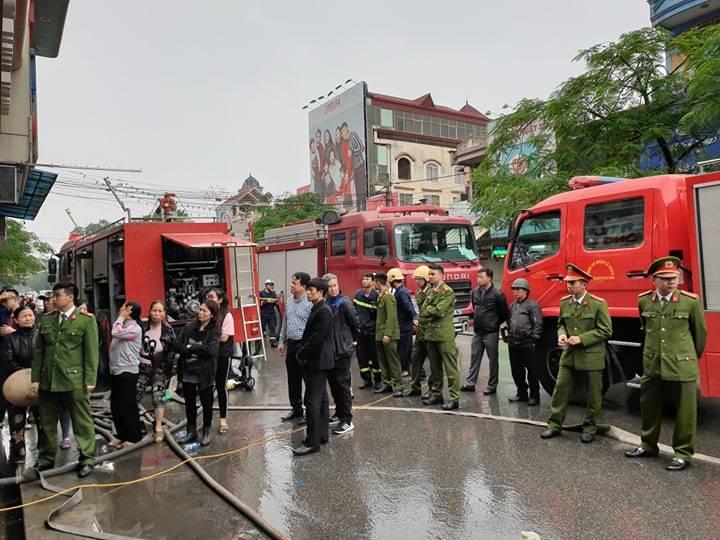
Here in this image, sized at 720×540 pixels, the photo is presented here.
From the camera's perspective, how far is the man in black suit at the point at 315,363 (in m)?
5.62

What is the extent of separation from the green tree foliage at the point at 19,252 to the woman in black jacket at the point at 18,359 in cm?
2160

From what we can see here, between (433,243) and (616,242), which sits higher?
(433,243)

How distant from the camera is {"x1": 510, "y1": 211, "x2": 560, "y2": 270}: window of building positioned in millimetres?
7082

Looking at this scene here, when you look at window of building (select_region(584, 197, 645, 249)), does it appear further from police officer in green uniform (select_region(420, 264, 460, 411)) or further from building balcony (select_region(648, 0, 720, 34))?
building balcony (select_region(648, 0, 720, 34))

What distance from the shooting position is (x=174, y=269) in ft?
32.1

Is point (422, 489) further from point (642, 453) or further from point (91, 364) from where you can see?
point (91, 364)

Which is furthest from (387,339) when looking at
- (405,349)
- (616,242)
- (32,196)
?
(32,196)

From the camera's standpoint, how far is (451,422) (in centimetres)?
643

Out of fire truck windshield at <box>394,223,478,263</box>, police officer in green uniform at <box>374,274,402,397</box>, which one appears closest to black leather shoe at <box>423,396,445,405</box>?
police officer in green uniform at <box>374,274,402,397</box>

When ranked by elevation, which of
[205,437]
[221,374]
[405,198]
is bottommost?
[205,437]

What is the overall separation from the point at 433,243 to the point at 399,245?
769 mm

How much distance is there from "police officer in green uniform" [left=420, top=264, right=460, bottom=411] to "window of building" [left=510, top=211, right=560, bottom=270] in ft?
3.89

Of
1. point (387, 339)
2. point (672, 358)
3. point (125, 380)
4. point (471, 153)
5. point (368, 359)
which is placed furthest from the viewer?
point (471, 153)

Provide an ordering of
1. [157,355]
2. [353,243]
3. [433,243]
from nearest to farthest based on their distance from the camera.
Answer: [157,355] → [433,243] → [353,243]
